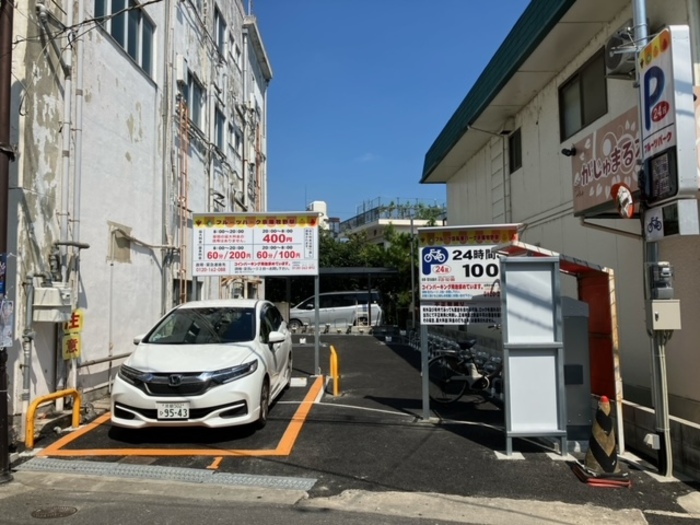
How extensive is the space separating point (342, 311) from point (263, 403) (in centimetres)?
1704

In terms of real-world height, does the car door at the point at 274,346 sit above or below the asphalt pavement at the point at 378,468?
above

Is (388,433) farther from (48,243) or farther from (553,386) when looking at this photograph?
(48,243)

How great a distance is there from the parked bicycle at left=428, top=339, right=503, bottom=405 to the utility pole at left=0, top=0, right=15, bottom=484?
5767 millimetres

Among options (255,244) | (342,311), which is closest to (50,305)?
(255,244)

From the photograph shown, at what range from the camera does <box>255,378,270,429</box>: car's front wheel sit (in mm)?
6815

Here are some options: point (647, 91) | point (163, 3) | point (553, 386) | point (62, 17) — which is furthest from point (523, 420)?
point (163, 3)

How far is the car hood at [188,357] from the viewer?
642 centimetres

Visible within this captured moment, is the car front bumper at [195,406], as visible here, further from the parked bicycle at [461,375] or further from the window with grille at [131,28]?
the window with grille at [131,28]

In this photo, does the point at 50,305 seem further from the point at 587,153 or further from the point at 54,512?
the point at 587,153

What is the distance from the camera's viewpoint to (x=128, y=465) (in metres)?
5.65

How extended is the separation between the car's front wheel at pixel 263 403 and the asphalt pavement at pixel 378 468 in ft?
0.41

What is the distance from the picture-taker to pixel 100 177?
338 inches

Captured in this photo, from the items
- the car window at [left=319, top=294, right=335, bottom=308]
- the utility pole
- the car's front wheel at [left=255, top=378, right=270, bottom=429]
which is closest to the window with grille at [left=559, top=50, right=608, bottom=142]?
the car's front wheel at [left=255, top=378, right=270, bottom=429]

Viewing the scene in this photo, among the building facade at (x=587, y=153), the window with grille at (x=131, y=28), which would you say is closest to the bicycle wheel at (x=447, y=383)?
the building facade at (x=587, y=153)
